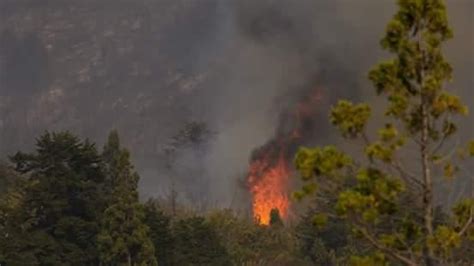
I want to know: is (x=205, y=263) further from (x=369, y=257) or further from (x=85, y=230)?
(x=369, y=257)

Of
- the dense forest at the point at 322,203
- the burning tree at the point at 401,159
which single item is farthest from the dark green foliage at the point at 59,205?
the burning tree at the point at 401,159

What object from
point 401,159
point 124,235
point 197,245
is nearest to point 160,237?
point 197,245

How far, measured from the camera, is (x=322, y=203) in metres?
106

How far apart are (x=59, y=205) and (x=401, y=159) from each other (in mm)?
53253

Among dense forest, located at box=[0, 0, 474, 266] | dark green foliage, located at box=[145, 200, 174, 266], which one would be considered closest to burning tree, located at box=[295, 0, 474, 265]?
dense forest, located at box=[0, 0, 474, 266]

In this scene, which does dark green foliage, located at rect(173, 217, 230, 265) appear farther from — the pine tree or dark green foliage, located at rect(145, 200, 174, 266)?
the pine tree

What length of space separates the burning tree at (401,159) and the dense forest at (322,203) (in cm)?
3

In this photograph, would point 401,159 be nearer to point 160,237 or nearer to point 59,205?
point 59,205

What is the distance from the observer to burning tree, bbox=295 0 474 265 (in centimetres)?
1770

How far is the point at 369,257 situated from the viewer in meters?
18.0

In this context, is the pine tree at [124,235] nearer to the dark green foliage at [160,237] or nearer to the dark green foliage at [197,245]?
the dark green foliage at [160,237]

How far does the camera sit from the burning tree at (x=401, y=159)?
17.7 m

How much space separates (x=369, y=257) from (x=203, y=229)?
198 ft

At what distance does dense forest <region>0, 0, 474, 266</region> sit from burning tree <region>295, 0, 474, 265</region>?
1.1 inches
